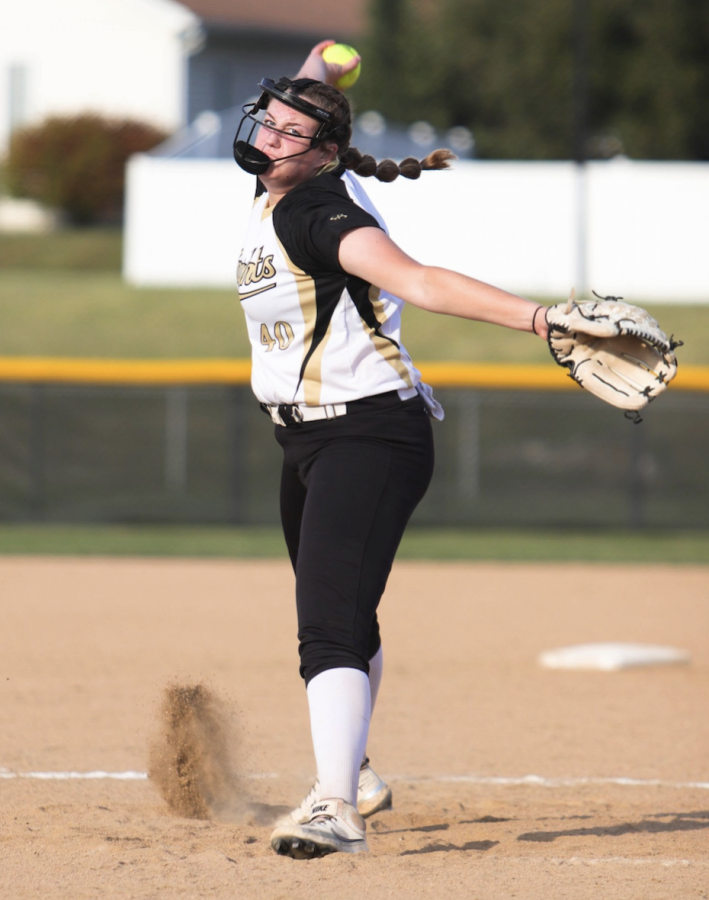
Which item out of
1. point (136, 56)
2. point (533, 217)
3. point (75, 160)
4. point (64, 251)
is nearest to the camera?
point (533, 217)

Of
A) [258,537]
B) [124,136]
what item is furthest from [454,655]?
[124,136]

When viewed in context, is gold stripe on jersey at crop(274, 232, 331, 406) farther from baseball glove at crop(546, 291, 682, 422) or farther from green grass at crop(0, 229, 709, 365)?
green grass at crop(0, 229, 709, 365)

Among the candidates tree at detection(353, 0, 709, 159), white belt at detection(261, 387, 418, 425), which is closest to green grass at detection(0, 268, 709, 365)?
tree at detection(353, 0, 709, 159)

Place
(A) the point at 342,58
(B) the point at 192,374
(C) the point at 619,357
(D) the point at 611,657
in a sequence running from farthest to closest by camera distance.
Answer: (B) the point at 192,374, (D) the point at 611,657, (A) the point at 342,58, (C) the point at 619,357

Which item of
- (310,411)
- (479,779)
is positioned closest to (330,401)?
(310,411)

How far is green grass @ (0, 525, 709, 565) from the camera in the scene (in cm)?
1041

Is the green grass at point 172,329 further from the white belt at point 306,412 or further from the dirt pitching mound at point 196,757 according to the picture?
the white belt at point 306,412

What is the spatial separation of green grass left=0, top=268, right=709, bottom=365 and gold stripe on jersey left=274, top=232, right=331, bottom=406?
1389 centimetres

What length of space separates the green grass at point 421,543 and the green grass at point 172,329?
203 inches

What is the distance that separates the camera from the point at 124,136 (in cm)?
2592

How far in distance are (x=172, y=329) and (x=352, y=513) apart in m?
15.4

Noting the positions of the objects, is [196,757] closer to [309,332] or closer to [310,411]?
[310,411]

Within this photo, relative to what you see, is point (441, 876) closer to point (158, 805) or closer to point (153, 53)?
point (158, 805)

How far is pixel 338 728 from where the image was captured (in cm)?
→ 290
